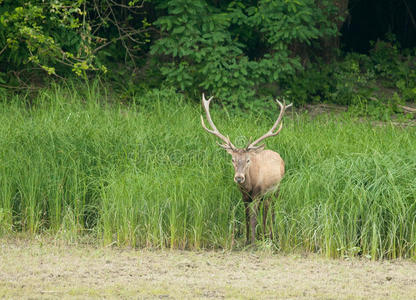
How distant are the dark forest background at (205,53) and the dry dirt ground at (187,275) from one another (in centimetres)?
407

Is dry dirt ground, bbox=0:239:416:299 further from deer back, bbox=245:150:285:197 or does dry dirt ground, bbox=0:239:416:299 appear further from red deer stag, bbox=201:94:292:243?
deer back, bbox=245:150:285:197

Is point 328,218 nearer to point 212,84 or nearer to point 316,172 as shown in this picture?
point 316,172

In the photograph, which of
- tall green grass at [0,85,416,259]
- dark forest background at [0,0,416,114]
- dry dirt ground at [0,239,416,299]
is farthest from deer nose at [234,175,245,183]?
dark forest background at [0,0,416,114]

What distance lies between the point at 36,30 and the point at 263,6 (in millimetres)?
3211

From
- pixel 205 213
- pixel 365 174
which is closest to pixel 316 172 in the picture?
pixel 365 174

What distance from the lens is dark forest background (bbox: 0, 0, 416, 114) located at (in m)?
10.8

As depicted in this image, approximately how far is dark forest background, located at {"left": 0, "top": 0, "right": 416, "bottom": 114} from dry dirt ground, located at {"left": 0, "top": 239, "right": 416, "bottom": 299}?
4069mm

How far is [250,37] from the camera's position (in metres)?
11.8

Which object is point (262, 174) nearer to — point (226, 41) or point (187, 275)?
point (187, 275)

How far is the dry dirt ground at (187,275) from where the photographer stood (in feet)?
18.8

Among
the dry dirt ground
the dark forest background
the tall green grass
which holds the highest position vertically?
the dark forest background

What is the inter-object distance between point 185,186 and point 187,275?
4.18ft

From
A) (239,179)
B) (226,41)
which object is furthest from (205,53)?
(239,179)

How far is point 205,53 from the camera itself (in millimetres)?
10953
